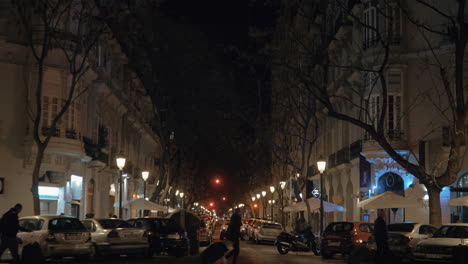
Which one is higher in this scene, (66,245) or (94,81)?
(94,81)

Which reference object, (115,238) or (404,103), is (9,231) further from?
(404,103)

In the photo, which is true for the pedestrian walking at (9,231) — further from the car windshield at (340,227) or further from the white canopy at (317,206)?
the white canopy at (317,206)

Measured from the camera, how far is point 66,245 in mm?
21672

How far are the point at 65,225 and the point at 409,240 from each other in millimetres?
12278

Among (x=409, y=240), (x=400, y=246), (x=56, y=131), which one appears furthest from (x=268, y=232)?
(x=400, y=246)

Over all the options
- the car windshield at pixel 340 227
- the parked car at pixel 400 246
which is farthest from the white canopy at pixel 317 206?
the parked car at pixel 400 246

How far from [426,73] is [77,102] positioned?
61.8 feet

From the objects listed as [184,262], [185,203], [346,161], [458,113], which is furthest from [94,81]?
[185,203]

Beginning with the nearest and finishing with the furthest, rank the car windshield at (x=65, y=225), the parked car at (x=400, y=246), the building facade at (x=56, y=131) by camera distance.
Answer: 1. the car windshield at (x=65, y=225)
2. the parked car at (x=400, y=246)
3. the building facade at (x=56, y=131)

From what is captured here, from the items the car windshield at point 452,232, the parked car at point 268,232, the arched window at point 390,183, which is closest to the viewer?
the car windshield at point 452,232

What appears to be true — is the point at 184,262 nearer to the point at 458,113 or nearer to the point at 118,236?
the point at 118,236

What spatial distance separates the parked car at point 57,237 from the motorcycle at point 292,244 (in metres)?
11.4

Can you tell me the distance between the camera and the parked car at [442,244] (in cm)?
2177

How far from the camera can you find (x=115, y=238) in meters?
23.8
